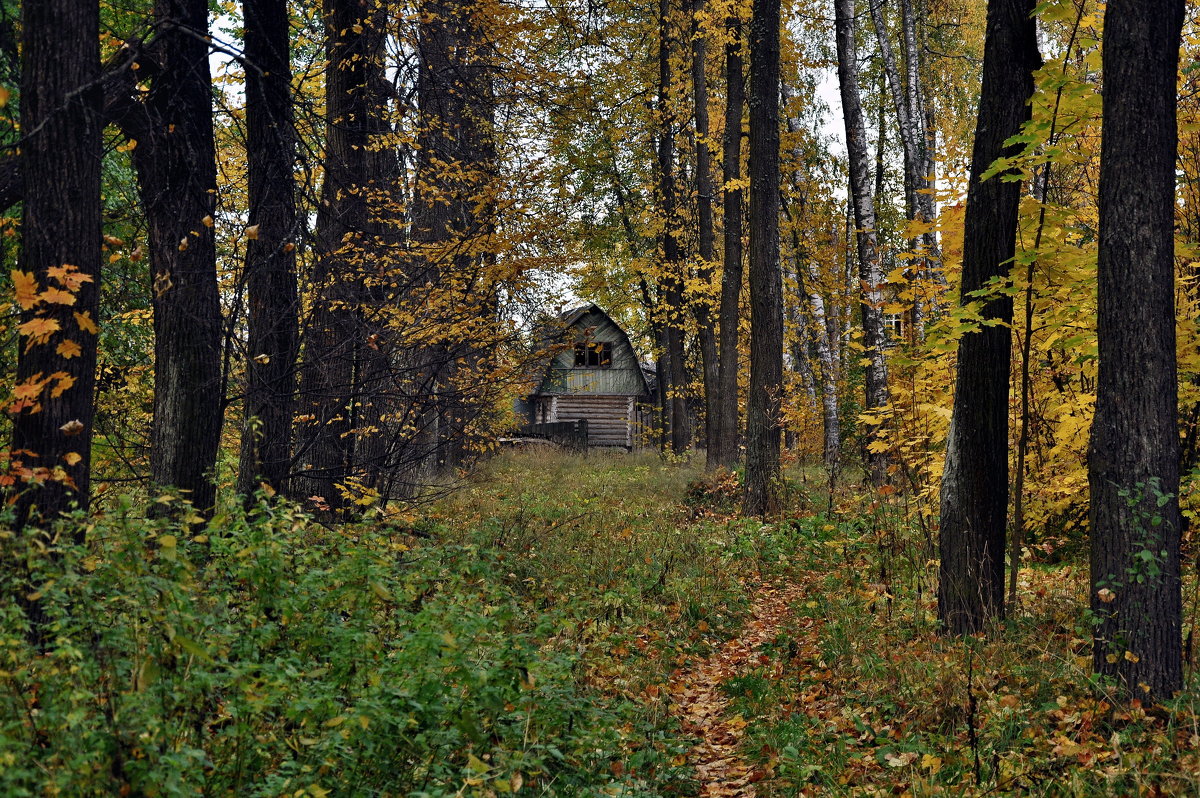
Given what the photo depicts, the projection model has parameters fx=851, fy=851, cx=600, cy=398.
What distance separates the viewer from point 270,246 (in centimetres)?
705

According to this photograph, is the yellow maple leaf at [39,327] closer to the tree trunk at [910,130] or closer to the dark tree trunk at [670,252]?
the tree trunk at [910,130]

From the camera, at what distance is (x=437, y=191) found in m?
9.12

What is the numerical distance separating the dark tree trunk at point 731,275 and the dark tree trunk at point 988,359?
390 inches

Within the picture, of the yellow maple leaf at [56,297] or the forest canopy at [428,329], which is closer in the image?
the forest canopy at [428,329]

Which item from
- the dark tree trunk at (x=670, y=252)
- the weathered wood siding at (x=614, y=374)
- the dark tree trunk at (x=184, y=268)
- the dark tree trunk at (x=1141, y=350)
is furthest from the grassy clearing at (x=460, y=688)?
the weathered wood siding at (x=614, y=374)

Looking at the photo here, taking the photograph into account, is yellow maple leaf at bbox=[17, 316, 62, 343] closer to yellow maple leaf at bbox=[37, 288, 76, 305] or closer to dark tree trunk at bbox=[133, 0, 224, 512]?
yellow maple leaf at bbox=[37, 288, 76, 305]

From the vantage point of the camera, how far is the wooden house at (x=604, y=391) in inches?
1543

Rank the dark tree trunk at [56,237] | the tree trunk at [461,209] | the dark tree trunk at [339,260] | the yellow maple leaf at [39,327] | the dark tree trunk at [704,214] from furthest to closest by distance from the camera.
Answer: the dark tree trunk at [704,214]
the tree trunk at [461,209]
the dark tree trunk at [339,260]
the dark tree trunk at [56,237]
the yellow maple leaf at [39,327]

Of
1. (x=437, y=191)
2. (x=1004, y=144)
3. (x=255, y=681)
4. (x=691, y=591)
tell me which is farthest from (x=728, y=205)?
(x=255, y=681)

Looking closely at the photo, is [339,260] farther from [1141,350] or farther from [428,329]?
[1141,350]

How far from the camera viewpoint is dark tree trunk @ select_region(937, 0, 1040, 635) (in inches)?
237

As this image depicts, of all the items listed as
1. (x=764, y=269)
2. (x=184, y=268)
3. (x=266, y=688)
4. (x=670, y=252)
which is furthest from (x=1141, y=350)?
(x=670, y=252)

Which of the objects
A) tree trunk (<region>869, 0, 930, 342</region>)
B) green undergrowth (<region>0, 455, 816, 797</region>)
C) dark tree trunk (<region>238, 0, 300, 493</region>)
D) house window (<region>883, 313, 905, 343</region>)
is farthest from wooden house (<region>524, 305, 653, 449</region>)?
green undergrowth (<region>0, 455, 816, 797</region>)

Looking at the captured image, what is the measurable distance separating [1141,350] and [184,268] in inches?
251
